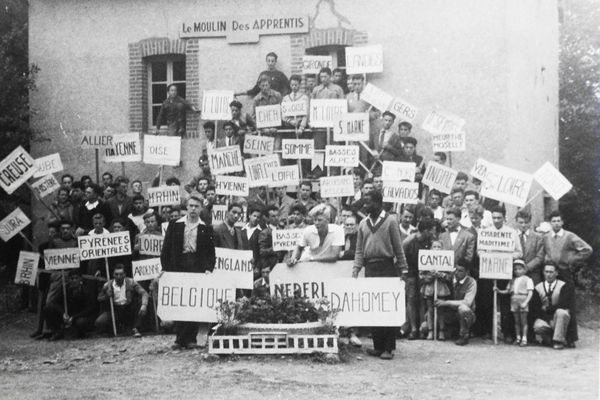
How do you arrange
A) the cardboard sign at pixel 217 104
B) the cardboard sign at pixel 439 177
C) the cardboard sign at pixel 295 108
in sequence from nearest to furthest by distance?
the cardboard sign at pixel 439 177 → the cardboard sign at pixel 295 108 → the cardboard sign at pixel 217 104

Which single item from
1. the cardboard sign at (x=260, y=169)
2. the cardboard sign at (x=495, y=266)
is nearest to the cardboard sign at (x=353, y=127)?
the cardboard sign at (x=260, y=169)

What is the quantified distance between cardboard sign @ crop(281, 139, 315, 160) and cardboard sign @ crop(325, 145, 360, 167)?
0.42 meters

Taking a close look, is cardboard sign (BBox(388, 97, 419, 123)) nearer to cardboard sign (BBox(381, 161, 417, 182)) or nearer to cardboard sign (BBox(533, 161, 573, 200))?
cardboard sign (BBox(381, 161, 417, 182))

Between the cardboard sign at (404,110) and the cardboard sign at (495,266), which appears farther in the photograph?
the cardboard sign at (404,110)

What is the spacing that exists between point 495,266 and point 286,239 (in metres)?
2.88

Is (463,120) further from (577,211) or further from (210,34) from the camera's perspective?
(577,211)

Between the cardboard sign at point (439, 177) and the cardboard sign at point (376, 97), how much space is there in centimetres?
223

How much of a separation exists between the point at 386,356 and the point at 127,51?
1046cm

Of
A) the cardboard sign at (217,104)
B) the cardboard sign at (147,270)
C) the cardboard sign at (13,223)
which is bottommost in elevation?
the cardboard sign at (147,270)

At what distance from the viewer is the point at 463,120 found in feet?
50.0

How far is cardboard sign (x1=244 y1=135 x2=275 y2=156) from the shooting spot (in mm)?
15430

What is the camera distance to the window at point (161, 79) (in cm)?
1869

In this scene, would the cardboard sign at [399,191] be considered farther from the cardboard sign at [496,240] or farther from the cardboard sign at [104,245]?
the cardboard sign at [104,245]

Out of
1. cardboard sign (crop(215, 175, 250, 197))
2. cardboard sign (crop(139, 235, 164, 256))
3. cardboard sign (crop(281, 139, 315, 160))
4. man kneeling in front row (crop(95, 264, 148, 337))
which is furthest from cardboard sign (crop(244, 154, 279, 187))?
man kneeling in front row (crop(95, 264, 148, 337))
